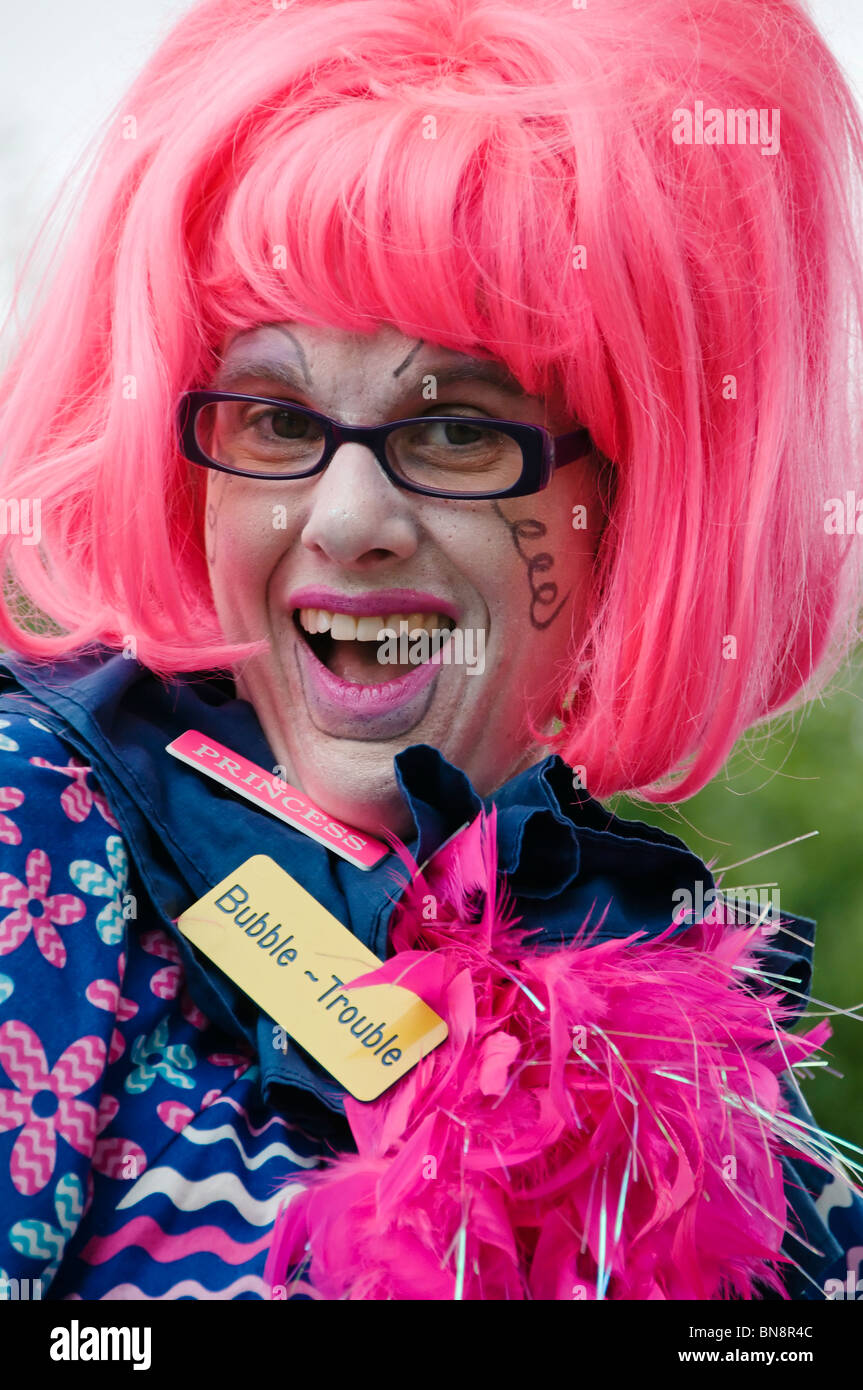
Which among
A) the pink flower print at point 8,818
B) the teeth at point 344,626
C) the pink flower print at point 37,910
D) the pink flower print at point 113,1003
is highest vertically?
the teeth at point 344,626

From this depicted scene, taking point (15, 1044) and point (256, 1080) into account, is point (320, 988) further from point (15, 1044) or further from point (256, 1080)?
point (15, 1044)

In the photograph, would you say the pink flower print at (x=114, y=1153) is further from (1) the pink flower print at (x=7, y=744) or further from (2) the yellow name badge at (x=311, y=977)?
(1) the pink flower print at (x=7, y=744)

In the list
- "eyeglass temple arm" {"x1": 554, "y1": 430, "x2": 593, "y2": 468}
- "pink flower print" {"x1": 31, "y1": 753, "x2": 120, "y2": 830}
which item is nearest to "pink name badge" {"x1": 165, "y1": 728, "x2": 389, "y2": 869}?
"pink flower print" {"x1": 31, "y1": 753, "x2": 120, "y2": 830}

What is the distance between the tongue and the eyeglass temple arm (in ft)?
0.92

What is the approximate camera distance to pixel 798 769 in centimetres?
472

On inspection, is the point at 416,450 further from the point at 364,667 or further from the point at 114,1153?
the point at 114,1153

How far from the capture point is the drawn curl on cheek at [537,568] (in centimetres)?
141

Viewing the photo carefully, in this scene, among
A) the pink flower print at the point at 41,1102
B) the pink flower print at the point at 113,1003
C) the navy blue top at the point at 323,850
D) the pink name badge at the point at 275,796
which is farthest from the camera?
the pink name badge at the point at 275,796

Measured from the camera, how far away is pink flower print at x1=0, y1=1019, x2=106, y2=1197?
1.06 meters

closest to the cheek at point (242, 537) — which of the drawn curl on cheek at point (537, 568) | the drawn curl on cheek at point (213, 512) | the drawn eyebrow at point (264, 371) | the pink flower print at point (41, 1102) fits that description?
the drawn curl on cheek at point (213, 512)

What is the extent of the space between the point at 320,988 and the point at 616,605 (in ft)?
1.73

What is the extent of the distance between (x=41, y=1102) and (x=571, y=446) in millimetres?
823

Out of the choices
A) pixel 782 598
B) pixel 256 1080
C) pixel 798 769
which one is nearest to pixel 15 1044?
pixel 256 1080

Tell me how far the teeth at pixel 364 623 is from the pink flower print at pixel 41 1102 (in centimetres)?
49
